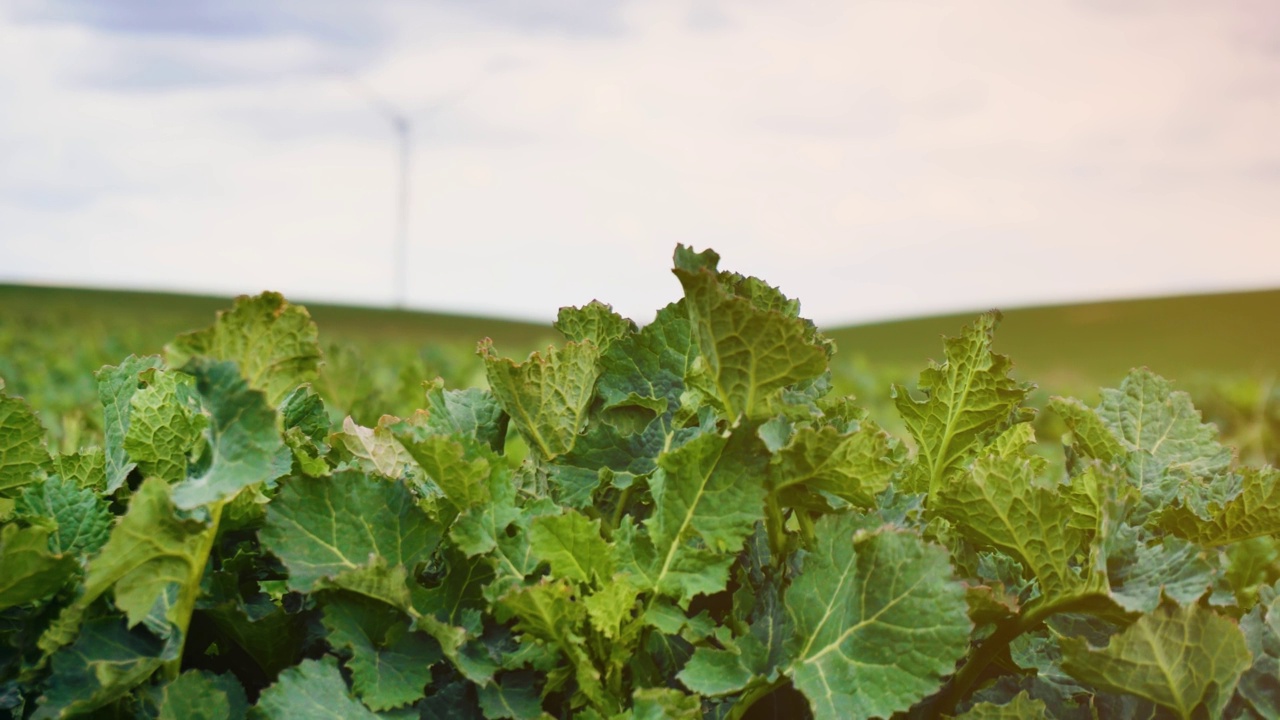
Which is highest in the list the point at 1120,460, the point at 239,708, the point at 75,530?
the point at 1120,460

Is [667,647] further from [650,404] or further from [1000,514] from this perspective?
[1000,514]

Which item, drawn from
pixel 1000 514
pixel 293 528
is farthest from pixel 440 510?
pixel 1000 514

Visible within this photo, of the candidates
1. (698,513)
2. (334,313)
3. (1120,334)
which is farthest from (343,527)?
(334,313)

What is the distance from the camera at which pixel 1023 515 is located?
1123 millimetres

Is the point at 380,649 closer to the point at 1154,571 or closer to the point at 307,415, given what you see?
the point at 307,415

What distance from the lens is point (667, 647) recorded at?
112 cm

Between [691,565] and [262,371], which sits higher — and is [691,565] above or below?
below

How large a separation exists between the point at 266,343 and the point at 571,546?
37 centimetres

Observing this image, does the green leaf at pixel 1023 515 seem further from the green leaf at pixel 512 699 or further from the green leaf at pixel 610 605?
Result: the green leaf at pixel 512 699

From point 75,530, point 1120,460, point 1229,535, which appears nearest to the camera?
point 75,530

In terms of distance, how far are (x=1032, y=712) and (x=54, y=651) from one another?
3.26 ft

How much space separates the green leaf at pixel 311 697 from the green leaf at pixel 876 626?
17.8 inches

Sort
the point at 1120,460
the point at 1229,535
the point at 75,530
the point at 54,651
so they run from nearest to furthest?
1. the point at 54,651
2. the point at 75,530
3. the point at 1229,535
4. the point at 1120,460

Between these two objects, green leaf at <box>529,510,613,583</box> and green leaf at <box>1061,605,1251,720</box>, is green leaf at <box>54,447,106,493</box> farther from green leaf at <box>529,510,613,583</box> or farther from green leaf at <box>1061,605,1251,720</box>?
green leaf at <box>1061,605,1251,720</box>
